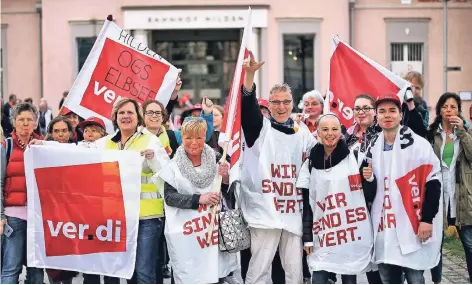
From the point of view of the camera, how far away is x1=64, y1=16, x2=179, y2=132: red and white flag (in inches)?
343

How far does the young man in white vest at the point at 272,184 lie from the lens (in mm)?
6430

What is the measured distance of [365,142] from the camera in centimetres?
656

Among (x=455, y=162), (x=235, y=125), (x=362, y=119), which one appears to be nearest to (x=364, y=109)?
(x=362, y=119)

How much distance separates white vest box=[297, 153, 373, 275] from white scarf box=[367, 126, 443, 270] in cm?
12

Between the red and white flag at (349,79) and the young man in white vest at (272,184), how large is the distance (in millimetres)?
1779

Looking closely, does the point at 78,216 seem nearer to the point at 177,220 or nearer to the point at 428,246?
the point at 177,220

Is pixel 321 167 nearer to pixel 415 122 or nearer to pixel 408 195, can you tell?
pixel 408 195

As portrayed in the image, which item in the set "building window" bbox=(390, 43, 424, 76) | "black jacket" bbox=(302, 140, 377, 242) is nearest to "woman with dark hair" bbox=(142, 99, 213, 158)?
"black jacket" bbox=(302, 140, 377, 242)

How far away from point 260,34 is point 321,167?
58.8 ft

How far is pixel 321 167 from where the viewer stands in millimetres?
6293

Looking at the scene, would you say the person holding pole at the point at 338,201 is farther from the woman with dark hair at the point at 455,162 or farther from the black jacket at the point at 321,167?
the woman with dark hair at the point at 455,162

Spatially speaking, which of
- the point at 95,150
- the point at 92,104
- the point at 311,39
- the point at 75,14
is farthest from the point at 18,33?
the point at 95,150

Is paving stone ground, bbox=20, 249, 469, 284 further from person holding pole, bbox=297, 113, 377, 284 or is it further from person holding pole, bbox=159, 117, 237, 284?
person holding pole, bbox=297, 113, 377, 284

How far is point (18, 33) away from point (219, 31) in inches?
237
